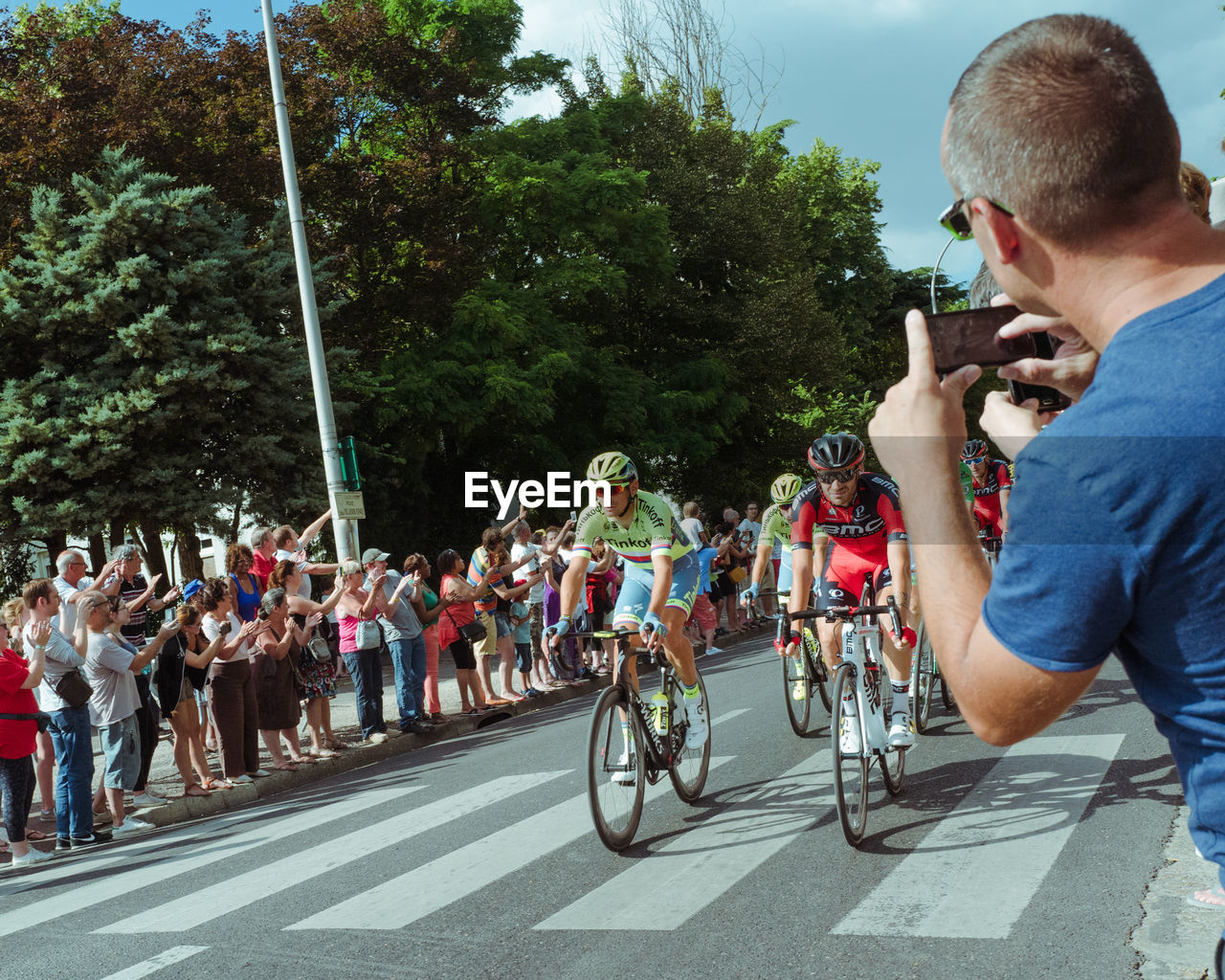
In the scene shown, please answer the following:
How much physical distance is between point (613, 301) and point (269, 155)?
11.1 m

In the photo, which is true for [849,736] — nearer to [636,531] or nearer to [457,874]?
[636,531]

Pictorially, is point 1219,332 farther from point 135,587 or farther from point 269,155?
point 269,155

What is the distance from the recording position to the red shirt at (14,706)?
859 centimetres

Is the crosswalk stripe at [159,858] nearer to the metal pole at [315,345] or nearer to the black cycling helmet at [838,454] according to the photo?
the black cycling helmet at [838,454]

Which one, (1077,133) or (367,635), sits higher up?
(1077,133)

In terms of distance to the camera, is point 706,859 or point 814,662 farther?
point 814,662

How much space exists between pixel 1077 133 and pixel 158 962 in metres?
5.50

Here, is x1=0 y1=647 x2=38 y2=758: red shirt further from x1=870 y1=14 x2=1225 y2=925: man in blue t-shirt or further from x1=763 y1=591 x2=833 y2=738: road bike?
x1=870 y1=14 x2=1225 y2=925: man in blue t-shirt

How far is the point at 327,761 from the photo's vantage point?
1173 cm

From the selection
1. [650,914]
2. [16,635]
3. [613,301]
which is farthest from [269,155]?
[650,914]

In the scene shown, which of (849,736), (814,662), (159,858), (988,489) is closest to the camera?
(849,736)

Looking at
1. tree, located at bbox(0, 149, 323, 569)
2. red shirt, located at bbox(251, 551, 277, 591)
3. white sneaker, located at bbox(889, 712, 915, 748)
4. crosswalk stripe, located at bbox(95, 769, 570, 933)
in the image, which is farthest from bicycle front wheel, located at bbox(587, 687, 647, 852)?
tree, located at bbox(0, 149, 323, 569)

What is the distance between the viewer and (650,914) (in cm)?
559

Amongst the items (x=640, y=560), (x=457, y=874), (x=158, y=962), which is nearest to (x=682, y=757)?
(x=640, y=560)
